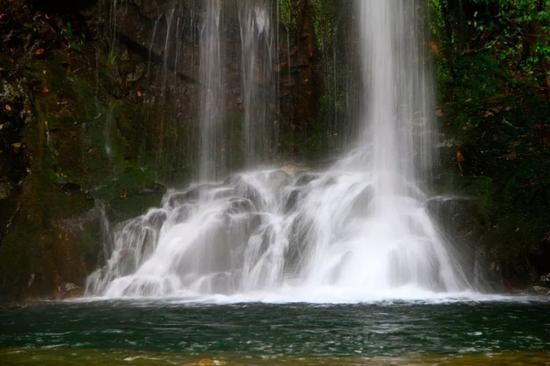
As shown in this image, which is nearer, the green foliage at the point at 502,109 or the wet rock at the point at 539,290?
the wet rock at the point at 539,290

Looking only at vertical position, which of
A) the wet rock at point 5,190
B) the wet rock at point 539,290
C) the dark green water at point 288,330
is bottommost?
the dark green water at point 288,330

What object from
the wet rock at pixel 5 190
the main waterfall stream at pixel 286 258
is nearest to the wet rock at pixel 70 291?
the main waterfall stream at pixel 286 258

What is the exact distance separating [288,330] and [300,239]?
5.06 meters

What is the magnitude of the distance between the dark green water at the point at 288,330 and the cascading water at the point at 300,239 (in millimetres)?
1423

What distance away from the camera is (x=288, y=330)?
23.4 feet

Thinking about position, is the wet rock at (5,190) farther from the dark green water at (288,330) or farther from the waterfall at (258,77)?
the waterfall at (258,77)

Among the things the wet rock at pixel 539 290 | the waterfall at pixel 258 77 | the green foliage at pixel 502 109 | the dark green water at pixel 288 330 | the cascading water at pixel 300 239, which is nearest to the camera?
the dark green water at pixel 288 330

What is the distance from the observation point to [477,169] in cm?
1377

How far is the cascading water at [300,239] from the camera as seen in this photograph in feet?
35.5

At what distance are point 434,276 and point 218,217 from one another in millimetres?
4501

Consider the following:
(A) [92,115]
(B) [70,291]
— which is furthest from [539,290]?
(A) [92,115]

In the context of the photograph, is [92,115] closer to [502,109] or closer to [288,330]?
[502,109]

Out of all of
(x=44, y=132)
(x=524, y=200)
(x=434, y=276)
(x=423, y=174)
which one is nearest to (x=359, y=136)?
(x=423, y=174)

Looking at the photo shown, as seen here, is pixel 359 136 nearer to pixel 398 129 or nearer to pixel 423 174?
pixel 398 129
